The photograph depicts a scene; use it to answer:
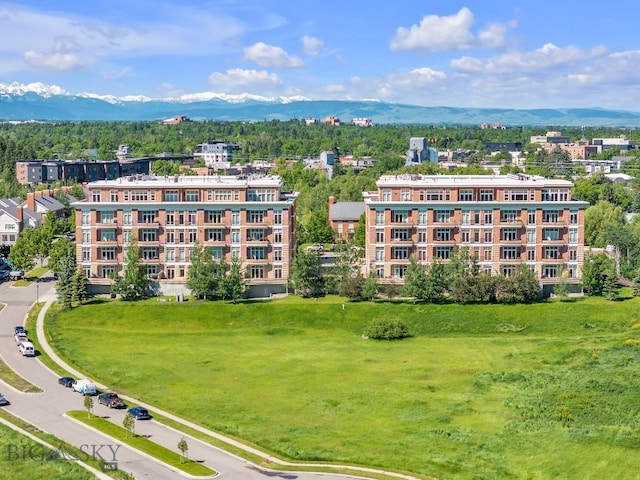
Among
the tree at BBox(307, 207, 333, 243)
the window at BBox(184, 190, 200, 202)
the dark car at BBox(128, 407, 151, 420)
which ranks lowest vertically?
the dark car at BBox(128, 407, 151, 420)

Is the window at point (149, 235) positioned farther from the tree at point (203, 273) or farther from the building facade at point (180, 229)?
the tree at point (203, 273)

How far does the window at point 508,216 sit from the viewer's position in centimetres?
8962

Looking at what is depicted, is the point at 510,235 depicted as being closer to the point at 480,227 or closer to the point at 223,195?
the point at 480,227

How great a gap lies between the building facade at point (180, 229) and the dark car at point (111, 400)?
101 ft

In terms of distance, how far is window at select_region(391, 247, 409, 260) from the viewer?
89.4 meters

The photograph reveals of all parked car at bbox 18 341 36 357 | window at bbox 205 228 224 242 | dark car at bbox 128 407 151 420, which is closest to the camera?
dark car at bbox 128 407 151 420

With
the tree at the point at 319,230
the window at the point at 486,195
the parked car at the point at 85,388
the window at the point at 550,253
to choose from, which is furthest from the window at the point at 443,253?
the parked car at the point at 85,388

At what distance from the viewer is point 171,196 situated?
295 feet

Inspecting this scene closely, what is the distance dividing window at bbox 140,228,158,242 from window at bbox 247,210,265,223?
368 inches

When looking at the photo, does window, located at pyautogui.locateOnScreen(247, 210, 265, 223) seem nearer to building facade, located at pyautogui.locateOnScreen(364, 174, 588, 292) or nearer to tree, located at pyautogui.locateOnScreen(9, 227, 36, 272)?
building facade, located at pyautogui.locateOnScreen(364, 174, 588, 292)

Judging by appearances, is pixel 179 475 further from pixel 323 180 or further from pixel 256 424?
pixel 323 180

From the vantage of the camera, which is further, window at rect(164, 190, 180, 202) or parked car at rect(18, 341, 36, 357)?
window at rect(164, 190, 180, 202)

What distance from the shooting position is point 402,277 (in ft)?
293

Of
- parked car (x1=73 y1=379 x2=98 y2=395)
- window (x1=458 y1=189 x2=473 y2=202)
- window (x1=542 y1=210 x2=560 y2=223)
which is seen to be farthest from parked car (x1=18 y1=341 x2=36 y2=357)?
window (x1=542 y1=210 x2=560 y2=223)
